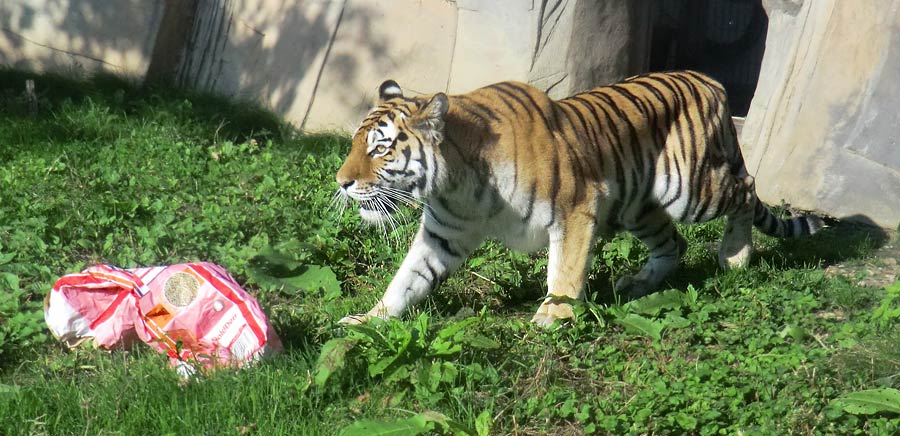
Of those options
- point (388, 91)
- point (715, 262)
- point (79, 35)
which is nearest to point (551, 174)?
point (388, 91)

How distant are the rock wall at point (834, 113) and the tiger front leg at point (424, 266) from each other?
2510mm

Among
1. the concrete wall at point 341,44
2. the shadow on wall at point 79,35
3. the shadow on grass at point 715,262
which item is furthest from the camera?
the shadow on wall at point 79,35

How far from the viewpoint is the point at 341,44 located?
7.02 m

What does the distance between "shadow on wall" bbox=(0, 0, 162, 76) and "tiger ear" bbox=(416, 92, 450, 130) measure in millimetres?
4088

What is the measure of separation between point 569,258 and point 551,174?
367 millimetres

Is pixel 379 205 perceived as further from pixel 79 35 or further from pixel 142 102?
pixel 79 35

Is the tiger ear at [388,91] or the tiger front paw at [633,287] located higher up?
the tiger ear at [388,91]

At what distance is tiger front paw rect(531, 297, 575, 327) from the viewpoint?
13.8ft

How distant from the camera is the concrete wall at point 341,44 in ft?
21.3

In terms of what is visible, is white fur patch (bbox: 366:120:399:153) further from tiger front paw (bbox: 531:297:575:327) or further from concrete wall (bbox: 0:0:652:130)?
concrete wall (bbox: 0:0:652:130)

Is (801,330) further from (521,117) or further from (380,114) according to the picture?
(380,114)

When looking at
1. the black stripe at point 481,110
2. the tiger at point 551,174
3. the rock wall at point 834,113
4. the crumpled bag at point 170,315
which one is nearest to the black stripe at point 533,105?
the tiger at point 551,174

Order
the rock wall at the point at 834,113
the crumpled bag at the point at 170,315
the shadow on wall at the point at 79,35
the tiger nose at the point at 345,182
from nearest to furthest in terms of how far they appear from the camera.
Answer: the crumpled bag at the point at 170,315 → the tiger nose at the point at 345,182 → the rock wall at the point at 834,113 → the shadow on wall at the point at 79,35

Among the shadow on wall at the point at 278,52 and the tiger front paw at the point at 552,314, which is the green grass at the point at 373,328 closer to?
the tiger front paw at the point at 552,314
